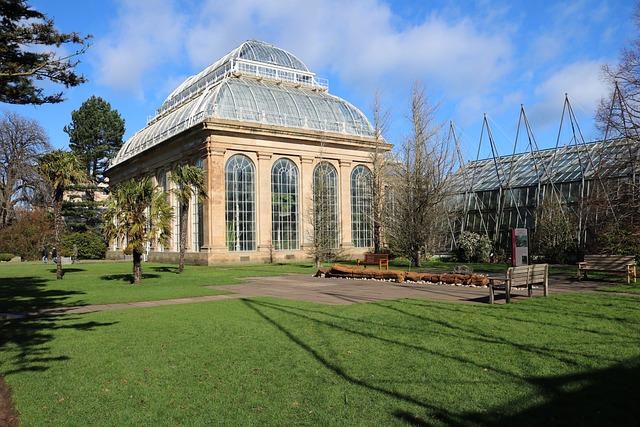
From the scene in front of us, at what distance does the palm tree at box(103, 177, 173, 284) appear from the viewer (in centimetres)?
2345

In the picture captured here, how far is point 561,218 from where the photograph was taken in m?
33.1

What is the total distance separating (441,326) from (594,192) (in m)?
24.7

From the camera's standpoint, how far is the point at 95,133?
245ft

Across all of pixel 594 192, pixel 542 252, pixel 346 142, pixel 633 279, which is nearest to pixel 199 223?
pixel 346 142

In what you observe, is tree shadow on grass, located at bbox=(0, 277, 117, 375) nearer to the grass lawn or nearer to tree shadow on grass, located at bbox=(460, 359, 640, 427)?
the grass lawn

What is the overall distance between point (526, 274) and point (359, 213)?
32.7 metres

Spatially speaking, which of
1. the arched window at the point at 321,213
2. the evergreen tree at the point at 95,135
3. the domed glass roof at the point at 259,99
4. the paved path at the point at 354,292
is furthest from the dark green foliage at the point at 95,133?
the paved path at the point at 354,292

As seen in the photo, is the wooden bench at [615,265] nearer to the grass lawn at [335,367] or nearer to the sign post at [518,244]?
the sign post at [518,244]

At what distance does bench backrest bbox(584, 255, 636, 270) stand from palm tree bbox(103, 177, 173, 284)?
17950 millimetres

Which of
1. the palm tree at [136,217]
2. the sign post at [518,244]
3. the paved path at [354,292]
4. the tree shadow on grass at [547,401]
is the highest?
the palm tree at [136,217]

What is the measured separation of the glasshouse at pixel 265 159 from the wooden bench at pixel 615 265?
769 inches

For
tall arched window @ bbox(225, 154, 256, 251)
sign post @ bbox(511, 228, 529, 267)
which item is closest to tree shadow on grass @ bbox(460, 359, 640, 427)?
sign post @ bbox(511, 228, 529, 267)

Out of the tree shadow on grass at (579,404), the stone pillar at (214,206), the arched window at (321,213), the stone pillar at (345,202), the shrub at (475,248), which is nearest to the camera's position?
the tree shadow on grass at (579,404)

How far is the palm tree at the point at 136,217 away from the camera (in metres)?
23.5
